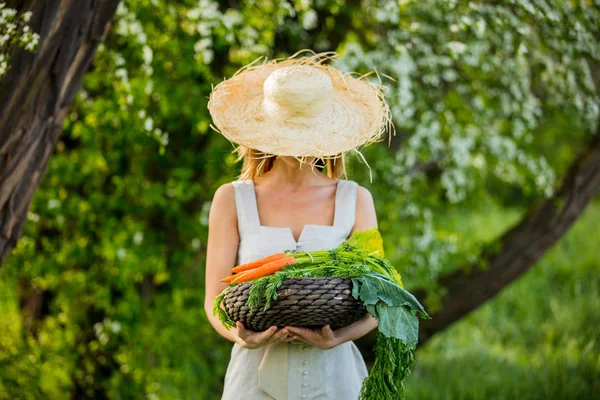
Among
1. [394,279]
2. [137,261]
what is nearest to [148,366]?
[137,261]

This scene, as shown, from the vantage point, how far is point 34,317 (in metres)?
5.79

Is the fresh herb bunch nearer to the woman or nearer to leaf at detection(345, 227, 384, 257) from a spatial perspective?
leaf at detection(345, 227, 384, 257)

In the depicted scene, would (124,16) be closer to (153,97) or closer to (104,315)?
(153,97)

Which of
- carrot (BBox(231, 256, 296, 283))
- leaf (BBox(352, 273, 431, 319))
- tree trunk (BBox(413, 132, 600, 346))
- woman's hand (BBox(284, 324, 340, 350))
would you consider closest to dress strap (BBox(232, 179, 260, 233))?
carrot (BBox(231, 256, 296, 283))

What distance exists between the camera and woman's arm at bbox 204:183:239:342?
2697 millimetres

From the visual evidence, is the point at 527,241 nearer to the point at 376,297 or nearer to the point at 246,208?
the point at 246,208

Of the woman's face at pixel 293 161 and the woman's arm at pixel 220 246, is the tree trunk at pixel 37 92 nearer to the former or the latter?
the woman's arm at pixel 220 246

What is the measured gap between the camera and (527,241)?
216 inches

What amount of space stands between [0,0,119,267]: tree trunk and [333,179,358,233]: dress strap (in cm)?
121

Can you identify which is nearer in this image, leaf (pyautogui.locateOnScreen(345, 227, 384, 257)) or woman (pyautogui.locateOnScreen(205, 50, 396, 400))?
leaf (pyautogui.locateOnScreen(345, 227, 384, 257))

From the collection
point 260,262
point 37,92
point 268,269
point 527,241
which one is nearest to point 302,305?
point 268,269

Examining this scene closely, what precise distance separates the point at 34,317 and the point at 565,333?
16.4 ft

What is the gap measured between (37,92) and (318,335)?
4.96 ft

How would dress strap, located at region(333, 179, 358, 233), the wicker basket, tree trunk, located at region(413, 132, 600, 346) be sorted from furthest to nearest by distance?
1. tree trunk, located at region(413, 132, 600, 346)
2. dress strap, located at region(333, 179, 358, 233)
3. the wicker basket
